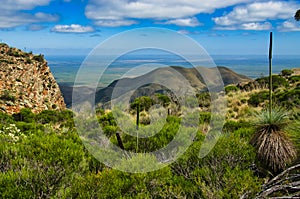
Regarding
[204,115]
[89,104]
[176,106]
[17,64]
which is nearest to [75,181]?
[204,115]

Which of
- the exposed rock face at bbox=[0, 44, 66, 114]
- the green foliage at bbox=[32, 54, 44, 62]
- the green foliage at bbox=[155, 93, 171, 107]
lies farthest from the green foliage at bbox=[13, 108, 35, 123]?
the green foliage at bbox=[32, 54, 44, 62]

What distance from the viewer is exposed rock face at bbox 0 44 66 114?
23.5 m

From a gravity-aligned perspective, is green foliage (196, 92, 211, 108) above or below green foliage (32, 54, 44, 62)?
below

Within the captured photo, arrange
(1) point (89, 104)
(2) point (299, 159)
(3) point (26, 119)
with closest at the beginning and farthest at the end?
1. (2) point (299, 159)
2. (1) point (89, 104)
3. (3) point (26, 119)

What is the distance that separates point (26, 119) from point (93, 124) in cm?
865

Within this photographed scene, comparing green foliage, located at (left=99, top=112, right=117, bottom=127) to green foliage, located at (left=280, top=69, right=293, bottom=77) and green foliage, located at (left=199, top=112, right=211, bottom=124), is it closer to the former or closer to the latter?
green foliage, located at (left=199, top=112, right=211, bottom=124)

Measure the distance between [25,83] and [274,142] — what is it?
23.8 metres

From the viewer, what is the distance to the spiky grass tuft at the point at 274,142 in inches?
245

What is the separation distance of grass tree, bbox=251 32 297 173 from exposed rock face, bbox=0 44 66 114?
62.4ft

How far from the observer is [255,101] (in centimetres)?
1647

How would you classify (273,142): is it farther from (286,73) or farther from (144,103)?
(286,73)

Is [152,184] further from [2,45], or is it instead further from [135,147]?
[2,45]

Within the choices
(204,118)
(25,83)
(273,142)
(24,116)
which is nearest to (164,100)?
(204,118)

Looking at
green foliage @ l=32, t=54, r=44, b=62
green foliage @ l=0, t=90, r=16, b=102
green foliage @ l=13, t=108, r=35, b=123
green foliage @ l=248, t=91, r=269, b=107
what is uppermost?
green foliage @ l=32, t=54, r=44, b=62
